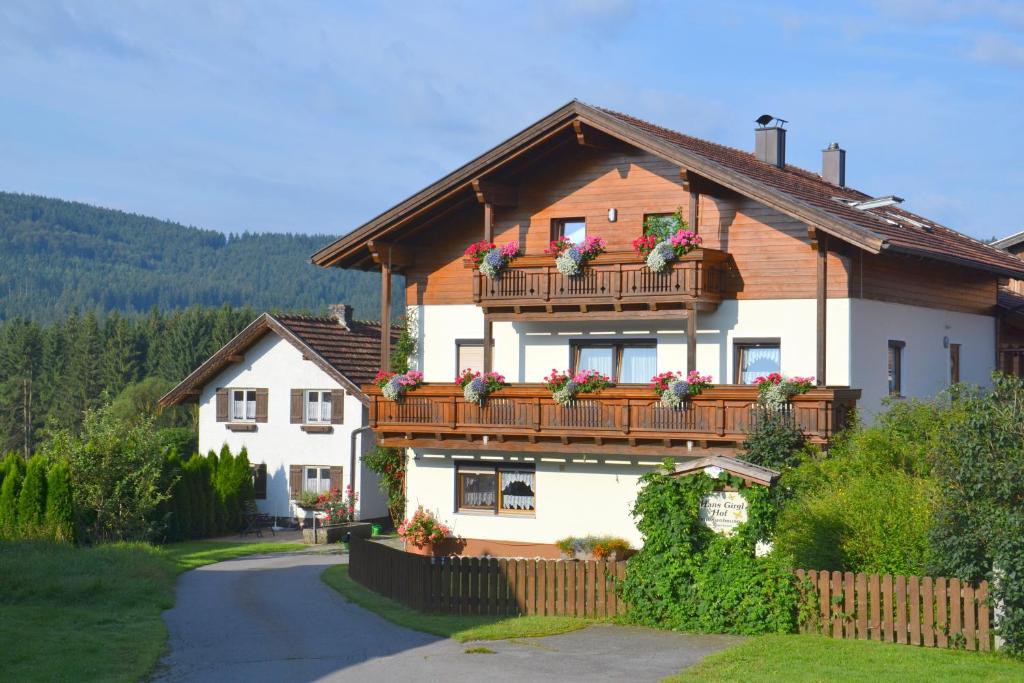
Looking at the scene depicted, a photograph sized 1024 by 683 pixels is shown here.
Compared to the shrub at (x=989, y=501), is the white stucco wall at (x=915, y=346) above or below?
above

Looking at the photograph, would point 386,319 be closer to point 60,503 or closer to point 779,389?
point 60,503

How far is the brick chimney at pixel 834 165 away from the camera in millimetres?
36031

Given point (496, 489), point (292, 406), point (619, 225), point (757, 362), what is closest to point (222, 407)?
point (292, 406)

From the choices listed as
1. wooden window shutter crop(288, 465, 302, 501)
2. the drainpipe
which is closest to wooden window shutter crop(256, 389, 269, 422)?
wooden window shutter crop(288, 465, 302, 501)

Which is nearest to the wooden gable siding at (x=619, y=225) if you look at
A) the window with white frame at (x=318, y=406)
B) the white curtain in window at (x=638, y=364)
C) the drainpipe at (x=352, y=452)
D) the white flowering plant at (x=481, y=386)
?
the white curtain in window at (x=638, y=364)

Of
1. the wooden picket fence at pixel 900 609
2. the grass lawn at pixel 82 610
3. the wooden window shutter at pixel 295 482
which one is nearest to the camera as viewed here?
the grass lawn at pixel 82 610

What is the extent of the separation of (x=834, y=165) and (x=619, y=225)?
9353 mm

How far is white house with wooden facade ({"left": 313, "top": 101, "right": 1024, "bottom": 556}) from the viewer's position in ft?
88.6

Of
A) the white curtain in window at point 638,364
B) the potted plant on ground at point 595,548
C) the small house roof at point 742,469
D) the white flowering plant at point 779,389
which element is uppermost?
the white curtain in window at point 638,364

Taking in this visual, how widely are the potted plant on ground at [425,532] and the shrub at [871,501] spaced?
9761mm

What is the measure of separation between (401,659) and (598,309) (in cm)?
1191

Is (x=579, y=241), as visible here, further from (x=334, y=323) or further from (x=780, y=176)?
(x=334, y=323)

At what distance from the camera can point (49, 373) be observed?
108250mm

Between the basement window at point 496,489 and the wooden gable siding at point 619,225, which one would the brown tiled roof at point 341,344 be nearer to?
the wooden gable siding at point 619,225
